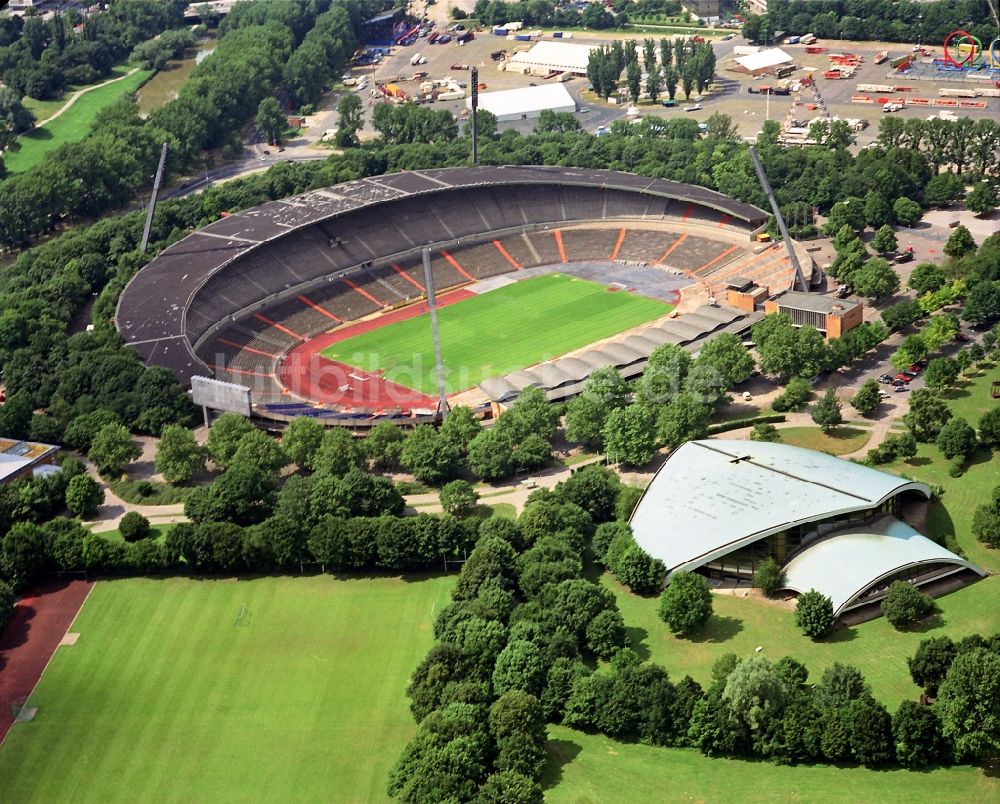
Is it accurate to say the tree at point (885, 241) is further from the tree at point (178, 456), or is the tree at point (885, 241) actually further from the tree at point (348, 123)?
the tree at point (348, 123)

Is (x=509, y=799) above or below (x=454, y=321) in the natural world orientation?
above

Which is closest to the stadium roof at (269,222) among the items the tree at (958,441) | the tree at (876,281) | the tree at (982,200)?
the tree at (876,281)

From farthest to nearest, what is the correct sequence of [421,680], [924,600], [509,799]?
[924,600]
[421,680]
[509,799]

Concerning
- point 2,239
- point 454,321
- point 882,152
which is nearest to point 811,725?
point 454,321

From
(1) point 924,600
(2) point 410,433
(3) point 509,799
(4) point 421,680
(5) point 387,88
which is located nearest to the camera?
(3) point 509,799

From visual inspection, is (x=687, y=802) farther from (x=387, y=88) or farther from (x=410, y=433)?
(x=387, y=88)

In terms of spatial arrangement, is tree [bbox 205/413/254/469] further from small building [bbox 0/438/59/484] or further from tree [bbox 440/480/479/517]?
tree [bbox 440/480/479/517]

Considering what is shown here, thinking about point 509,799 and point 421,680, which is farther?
point 421,680
